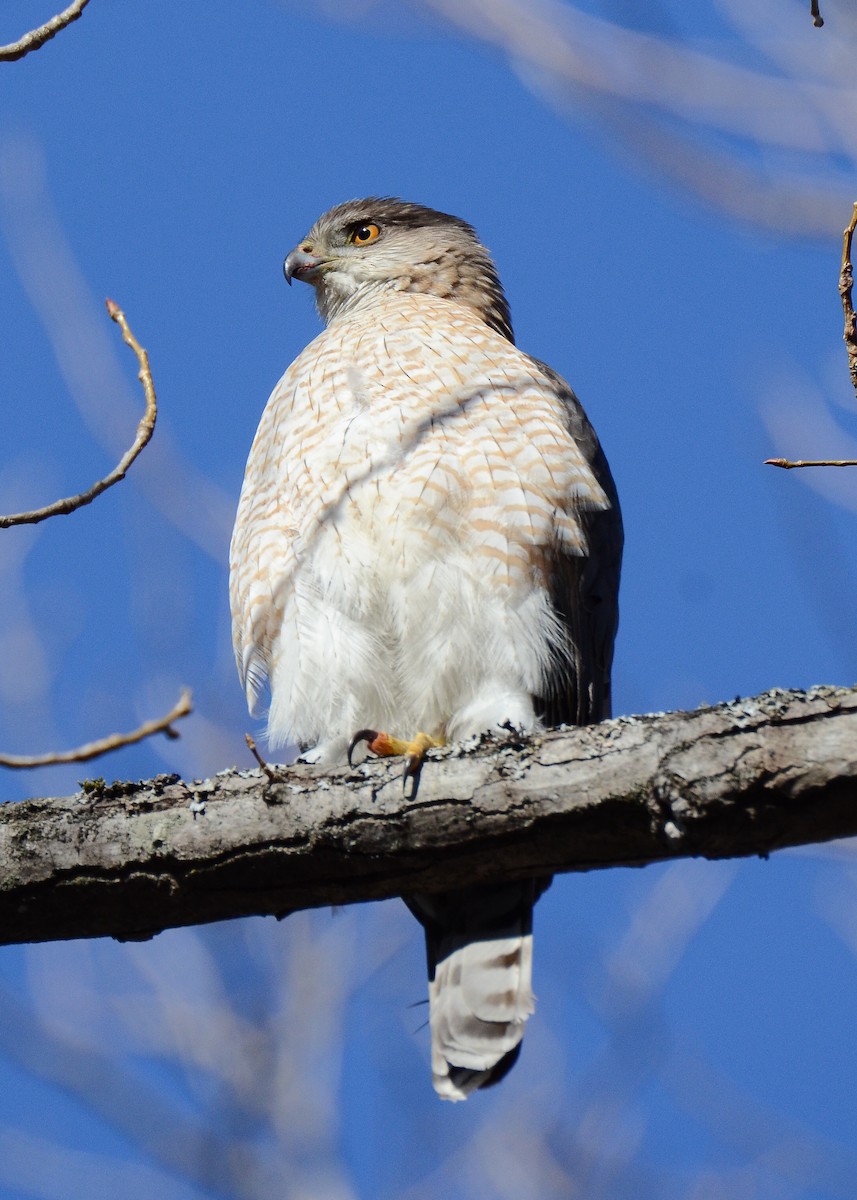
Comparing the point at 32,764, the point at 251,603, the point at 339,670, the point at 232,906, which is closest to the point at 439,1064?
the point at 232,906

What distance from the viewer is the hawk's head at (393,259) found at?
5.75m

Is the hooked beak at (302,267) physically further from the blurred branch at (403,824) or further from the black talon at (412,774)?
the black talon at (412,774)

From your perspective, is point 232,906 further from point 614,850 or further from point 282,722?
point 282,722

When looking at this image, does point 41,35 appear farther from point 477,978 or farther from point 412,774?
point 477,978

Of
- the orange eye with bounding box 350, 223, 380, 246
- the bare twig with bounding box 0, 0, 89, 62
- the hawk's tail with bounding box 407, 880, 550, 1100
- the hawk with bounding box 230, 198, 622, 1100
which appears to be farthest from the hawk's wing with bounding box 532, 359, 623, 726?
the bare twig with bounding box 0, 0, 89, 62

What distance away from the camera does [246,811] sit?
3117 mm

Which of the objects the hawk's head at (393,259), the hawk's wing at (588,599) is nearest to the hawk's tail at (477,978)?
the hawk's wing at (588,599)

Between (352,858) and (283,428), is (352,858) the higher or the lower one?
the lower one

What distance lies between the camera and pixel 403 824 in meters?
3.03

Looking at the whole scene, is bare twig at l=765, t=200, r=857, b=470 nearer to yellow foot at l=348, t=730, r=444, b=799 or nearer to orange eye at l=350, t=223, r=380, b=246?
yellow foot at l=348, t=730, r=444, b=799

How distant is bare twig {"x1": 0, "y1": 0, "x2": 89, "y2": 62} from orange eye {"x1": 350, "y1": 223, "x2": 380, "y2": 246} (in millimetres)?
3442

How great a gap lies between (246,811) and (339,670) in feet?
3.66

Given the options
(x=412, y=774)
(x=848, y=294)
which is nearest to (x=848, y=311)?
(x=848, y=294)

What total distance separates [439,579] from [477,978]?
1.10m
